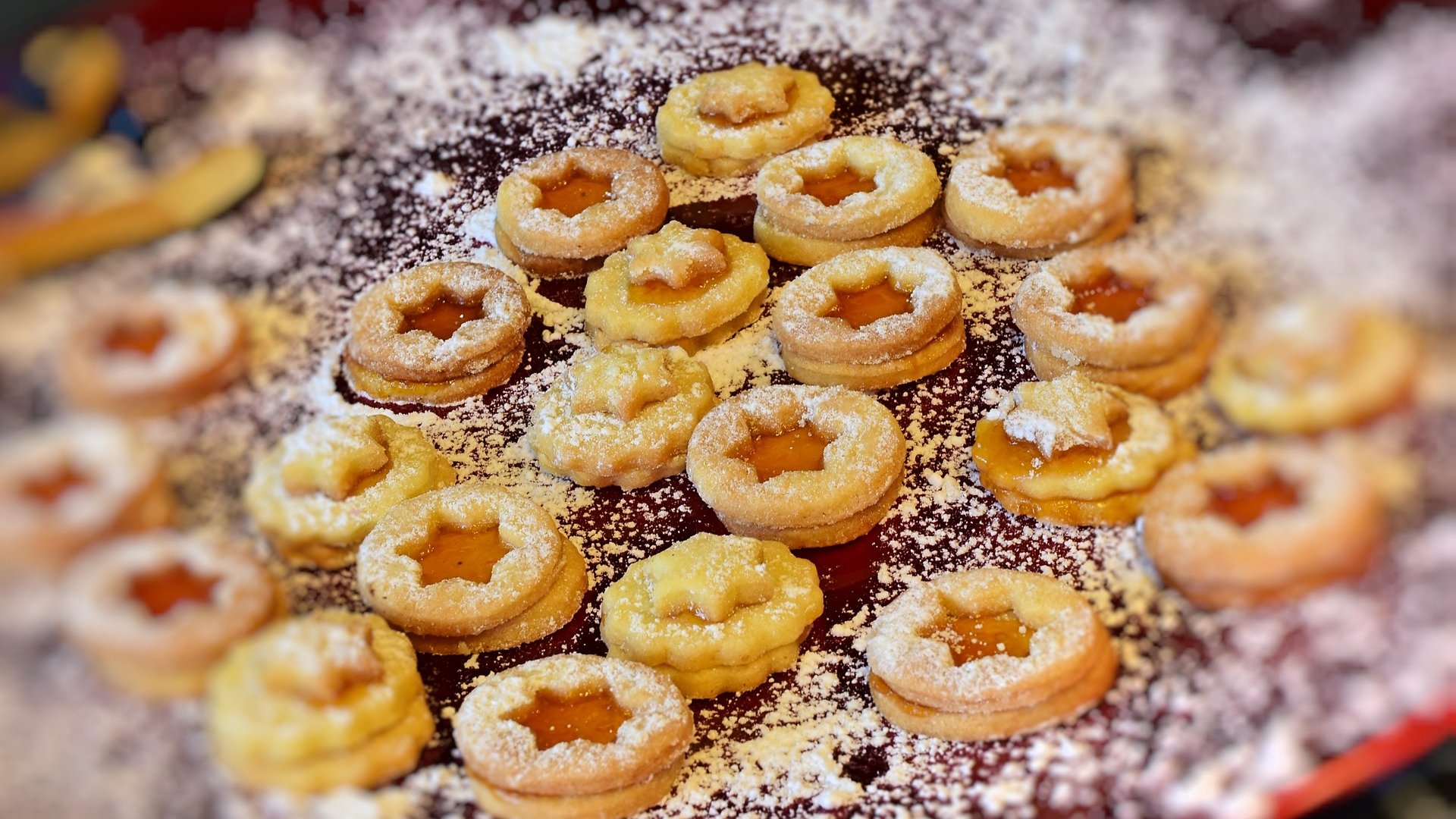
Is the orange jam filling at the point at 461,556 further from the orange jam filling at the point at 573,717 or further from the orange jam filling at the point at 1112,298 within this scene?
the orange jam filling at the point at 1112,298

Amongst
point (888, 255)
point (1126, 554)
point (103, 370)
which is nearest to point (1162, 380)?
point (1126, 554)

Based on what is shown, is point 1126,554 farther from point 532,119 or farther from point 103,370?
point 532,119

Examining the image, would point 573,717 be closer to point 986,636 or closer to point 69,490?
point 986,636

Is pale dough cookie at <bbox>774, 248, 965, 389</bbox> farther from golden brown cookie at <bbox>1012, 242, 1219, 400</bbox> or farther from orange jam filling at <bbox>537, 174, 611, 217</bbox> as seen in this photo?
orange jam filling at <bbox>537, 174, 611, 217</bbox>

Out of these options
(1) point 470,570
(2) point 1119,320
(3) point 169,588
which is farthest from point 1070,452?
(3) point 169,588

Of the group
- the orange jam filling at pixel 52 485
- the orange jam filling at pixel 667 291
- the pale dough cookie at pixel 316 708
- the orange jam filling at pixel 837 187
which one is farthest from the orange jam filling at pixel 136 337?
→ the orange jam filling at pixel 837 187

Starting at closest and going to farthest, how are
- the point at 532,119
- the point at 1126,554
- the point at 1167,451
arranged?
the point at 1167,451, the point at 1126,554, the point at 532,119
